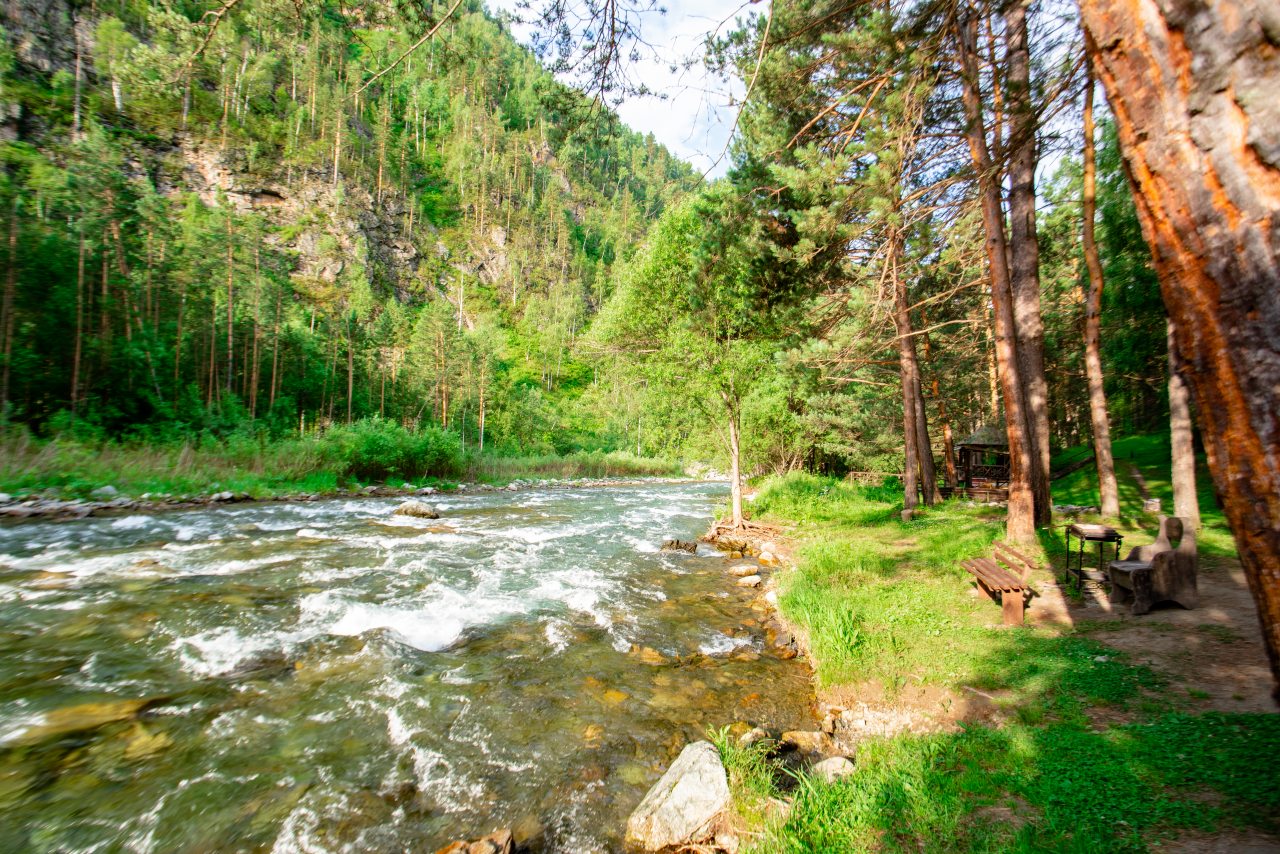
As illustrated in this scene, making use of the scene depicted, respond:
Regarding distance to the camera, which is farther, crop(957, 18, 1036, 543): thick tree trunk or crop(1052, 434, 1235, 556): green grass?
crop(1052, 434, 1235, 556): green grass

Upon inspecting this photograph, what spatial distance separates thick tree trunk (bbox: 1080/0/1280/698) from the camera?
1.37m

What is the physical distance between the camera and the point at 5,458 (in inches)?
512

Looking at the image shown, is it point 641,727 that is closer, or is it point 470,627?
point 641,727

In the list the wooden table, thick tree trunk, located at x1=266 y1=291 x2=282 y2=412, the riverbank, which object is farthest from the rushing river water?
thick tree trunk, located at x1=266 y1=291 x2=282 y2=412

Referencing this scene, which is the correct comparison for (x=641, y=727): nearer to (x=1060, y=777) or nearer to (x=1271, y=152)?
(x=1060, y=777)

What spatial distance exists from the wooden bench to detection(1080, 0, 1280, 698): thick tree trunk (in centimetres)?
482

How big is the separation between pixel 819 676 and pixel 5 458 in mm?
19931

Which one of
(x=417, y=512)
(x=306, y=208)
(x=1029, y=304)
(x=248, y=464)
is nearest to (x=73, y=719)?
(x=417, y=512)

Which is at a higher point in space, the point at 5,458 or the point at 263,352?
the point at 263,352

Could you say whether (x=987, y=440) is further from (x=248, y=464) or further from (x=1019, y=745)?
(x=248, y=464)

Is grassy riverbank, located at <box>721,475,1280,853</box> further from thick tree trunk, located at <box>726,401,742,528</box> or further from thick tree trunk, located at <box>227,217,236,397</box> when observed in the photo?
thick tree trunk, located at <box>227,217,236,397</box>

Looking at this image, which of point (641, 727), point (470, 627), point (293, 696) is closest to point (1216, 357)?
point (641, 727)

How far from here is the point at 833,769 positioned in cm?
349

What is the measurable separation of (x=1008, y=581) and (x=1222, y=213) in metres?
5.67
